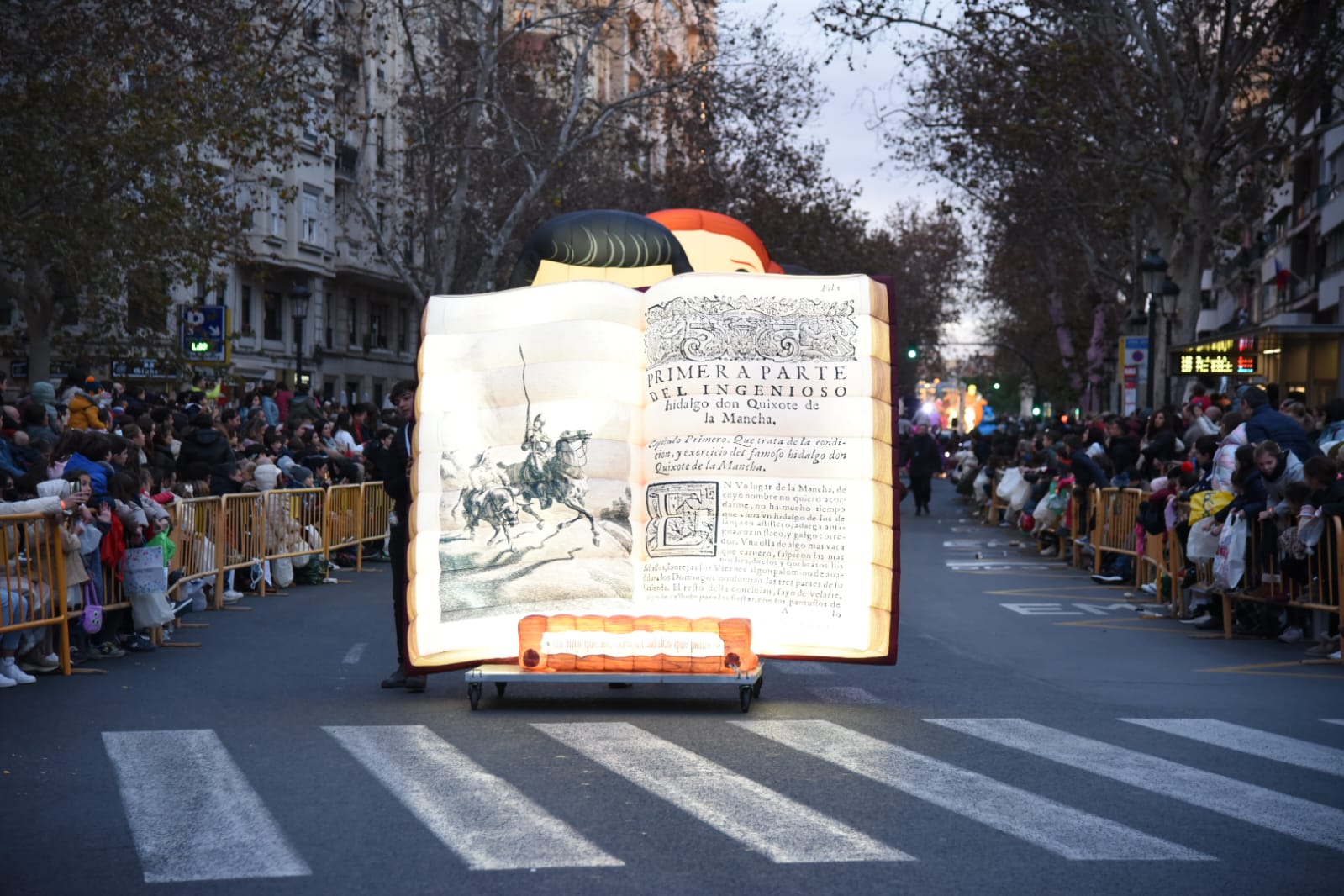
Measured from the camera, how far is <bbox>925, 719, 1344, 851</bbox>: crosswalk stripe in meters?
7.84

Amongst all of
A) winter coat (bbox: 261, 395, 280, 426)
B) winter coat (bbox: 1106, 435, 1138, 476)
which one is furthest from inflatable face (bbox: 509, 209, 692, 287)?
winter coat (bbox: 261, 395, 280, 426)

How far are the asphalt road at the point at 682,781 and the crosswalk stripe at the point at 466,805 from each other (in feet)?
0.07

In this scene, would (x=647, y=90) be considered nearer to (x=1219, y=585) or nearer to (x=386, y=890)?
(x=1219, y=585)

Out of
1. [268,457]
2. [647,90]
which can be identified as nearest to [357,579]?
[268,457]

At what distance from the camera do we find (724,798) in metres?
8.15

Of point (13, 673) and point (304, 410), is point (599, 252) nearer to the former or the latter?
point (13, 673)

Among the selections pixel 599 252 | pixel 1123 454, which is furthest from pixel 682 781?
pixel 1123 454

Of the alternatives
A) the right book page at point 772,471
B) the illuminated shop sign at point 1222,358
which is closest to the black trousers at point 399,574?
the right book page at point 772,471

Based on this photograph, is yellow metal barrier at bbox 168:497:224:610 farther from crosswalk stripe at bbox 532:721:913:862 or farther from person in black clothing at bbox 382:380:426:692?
crosswalk stripe at bbox 532:721:913:862

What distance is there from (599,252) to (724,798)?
7470mm

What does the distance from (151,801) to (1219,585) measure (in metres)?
10.8

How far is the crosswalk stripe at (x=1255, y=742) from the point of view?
948 cm

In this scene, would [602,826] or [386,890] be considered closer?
[386,890]

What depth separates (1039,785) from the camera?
8586 mm
